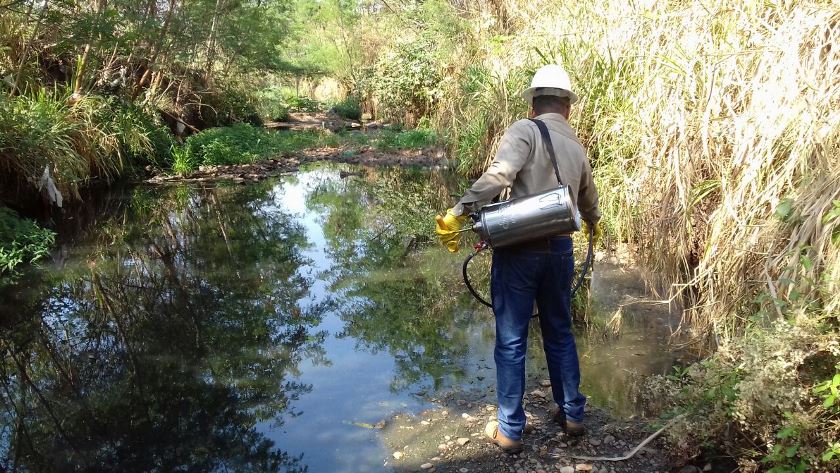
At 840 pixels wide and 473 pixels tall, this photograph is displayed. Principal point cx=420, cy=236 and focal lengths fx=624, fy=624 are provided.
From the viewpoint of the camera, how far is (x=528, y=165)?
3100mm

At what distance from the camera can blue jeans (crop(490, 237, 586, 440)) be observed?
3127 mm

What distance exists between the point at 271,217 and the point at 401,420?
6.34m

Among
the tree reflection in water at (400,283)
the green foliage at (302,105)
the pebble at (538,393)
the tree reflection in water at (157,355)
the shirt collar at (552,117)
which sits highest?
the shirt collar at (552,117)

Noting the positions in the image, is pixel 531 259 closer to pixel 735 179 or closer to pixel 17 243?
pixel 735 179

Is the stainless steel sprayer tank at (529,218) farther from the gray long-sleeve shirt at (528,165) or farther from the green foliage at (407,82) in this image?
the green foliage at (407,82)

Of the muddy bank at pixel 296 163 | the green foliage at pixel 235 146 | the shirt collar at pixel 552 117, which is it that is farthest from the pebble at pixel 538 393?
the green foliage at pixel 235 146

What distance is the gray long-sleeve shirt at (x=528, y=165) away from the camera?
3.03 metres

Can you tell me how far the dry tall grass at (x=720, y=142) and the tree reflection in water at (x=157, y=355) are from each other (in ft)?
8.53

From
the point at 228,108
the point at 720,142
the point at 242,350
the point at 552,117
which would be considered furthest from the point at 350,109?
the point at 552,117

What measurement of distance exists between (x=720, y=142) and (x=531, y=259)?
2.04 m

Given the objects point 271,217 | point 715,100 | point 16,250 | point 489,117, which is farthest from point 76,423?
point 489,117

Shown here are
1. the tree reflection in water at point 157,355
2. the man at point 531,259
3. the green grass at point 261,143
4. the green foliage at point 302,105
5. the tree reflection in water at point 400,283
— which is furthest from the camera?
the green foliage at point 302,105

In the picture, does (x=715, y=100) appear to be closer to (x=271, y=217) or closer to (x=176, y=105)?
(x=271, y=217)

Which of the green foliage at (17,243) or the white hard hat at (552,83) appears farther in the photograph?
the green foliage at (17,243)
